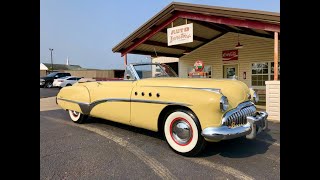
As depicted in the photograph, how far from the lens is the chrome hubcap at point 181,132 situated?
12.3ft

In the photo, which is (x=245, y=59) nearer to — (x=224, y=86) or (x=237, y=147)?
(x=237, y=147)

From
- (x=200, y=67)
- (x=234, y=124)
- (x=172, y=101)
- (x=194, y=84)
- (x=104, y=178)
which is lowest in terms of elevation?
(x=104, y=178)

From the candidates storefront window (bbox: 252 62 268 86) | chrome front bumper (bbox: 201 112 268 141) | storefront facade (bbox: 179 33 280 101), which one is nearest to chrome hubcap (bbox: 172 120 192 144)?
chrome front bumper (bbox: 201 112 268 141)

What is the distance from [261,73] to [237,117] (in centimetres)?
924

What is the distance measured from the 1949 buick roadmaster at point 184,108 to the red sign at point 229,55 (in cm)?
863

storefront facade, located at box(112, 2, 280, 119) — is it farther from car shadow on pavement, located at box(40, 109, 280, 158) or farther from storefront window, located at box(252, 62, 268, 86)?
car shadow on pavement, located at box(40, 109, 280, 158)

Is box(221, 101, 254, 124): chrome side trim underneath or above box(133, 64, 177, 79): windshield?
underneath

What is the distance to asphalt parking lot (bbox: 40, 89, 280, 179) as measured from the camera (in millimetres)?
3068

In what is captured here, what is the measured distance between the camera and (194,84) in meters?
3.84

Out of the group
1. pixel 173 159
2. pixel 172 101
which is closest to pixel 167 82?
pixel 172 101

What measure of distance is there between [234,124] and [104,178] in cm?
202

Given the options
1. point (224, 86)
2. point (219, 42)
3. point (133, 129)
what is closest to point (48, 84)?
point (219, 42)
